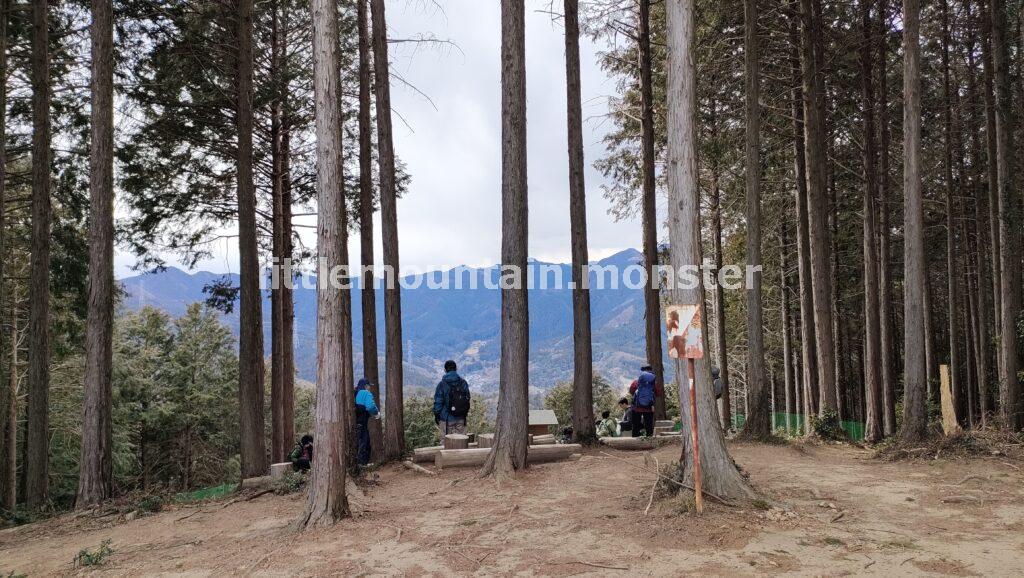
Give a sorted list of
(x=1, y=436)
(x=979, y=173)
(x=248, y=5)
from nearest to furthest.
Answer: (x=248, y=5), (x=1, y=436), (x=979, y=173)

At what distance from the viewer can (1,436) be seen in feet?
49.9

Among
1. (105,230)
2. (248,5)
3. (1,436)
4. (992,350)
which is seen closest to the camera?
(105,230)

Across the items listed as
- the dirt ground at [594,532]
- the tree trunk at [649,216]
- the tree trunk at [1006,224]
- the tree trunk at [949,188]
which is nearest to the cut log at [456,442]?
the dirt ground at [594,532]

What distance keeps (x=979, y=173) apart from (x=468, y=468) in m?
19.7

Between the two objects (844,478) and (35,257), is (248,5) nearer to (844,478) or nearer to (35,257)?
(35,257)

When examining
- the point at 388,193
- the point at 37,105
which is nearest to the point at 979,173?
the point at 388,193

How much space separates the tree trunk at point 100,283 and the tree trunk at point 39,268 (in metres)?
2.43

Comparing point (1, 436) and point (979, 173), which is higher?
point (979, 173)

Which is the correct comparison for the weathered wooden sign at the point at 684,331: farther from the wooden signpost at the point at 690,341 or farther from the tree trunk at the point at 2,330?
the tree trunk at the point at 2,330

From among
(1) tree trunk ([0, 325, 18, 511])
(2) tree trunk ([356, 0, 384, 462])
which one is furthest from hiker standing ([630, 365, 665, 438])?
(1) tree trunk ([0, 325, 18, 511])

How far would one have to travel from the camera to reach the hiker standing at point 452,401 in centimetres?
1238

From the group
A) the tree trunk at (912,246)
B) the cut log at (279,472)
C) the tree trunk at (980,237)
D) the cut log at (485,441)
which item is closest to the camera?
the cut log at (279,472)

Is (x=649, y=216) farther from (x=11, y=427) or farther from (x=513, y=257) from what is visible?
(x=11, y=427)

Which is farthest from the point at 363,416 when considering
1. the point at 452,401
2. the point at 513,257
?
the point at 513,257
